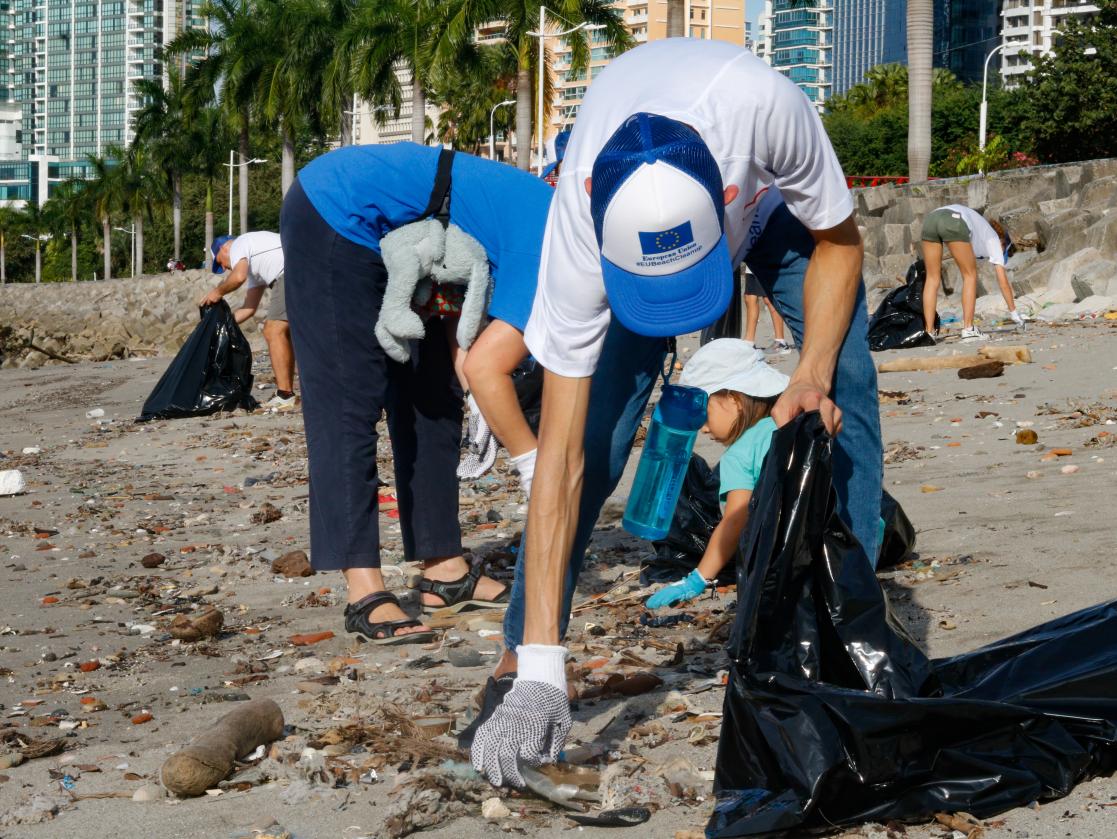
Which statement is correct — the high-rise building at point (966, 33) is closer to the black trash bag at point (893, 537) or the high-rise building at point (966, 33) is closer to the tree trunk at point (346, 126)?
the tree trunk at point (346, 126)

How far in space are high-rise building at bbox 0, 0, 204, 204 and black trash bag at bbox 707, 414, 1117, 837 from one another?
172 meters

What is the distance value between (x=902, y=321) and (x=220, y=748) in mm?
8823

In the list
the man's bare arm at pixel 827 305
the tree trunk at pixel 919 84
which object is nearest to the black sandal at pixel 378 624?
the man's bare arm at pixel 827 305

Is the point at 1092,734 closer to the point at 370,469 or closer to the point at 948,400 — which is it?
the point at 370,469

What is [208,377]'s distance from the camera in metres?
10.2

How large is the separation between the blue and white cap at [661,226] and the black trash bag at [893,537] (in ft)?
6.30

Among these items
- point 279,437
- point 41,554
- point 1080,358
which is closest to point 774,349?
point 1080,358

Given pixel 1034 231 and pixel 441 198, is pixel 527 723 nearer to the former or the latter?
pixel 441 198

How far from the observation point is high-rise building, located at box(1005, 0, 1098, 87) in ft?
357

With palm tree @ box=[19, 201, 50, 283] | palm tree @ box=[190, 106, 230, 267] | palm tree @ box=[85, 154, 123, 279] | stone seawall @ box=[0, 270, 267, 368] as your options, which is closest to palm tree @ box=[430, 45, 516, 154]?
palm tree @ box=[190, 106, 230, 267]

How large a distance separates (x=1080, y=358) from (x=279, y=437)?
16.5 feet

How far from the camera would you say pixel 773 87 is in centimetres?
238

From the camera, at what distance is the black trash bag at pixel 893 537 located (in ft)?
13.1

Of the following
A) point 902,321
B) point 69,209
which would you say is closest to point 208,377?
point 902,321
